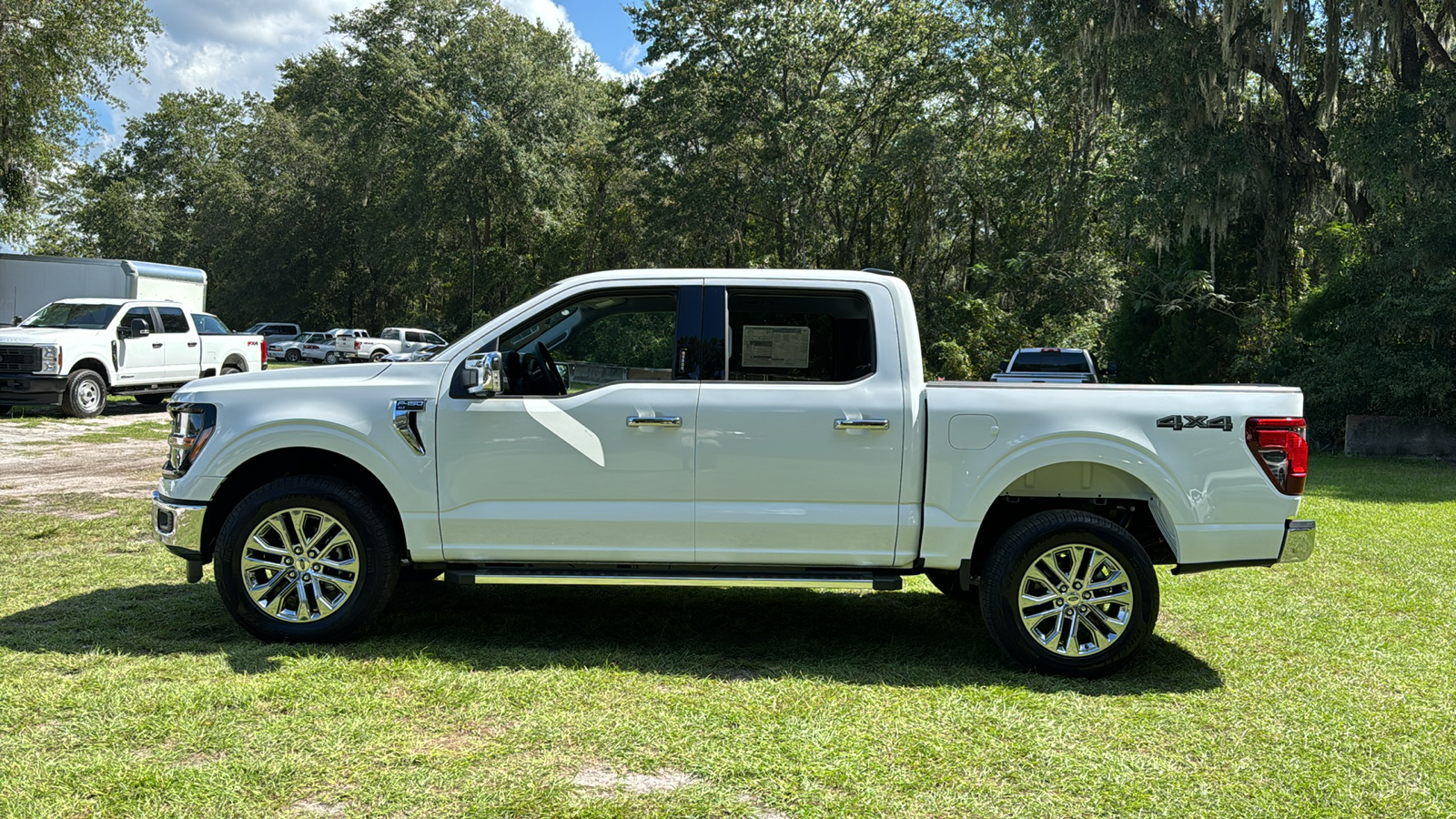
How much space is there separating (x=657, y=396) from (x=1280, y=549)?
305cm

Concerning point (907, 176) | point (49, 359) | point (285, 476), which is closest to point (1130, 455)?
point (285, 476)

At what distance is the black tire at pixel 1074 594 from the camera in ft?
16.6

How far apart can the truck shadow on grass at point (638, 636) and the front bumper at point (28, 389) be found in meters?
13.3

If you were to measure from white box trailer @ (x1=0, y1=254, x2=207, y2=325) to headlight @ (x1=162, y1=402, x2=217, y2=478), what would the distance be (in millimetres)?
19258

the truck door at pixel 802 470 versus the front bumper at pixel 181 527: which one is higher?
the truck door at pixel 802 470

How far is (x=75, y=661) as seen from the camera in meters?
4.96

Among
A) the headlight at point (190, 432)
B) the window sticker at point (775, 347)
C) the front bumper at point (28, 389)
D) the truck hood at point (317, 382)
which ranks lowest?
the front bumper at point (28, 389)

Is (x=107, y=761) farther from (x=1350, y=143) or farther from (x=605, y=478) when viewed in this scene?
(x=1350, y=143)

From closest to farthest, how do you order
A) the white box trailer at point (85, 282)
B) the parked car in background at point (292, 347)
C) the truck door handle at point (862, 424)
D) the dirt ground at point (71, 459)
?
the truck door handle at point (862, 424), the dirt ground at point (71, 459), the white box trailer at point (85, 282), the parked car in background at point (292, 347)

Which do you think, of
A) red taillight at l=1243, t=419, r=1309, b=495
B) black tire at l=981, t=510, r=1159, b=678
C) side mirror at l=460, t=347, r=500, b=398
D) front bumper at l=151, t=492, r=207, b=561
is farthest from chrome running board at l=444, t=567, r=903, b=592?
red taillight at l=1243, t=419, r=1309, b=495

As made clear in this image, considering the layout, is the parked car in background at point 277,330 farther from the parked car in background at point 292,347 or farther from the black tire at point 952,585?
the black tire at point 952,585

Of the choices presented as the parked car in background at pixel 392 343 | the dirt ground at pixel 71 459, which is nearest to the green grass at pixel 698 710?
the dirt ground at pixel 71 459

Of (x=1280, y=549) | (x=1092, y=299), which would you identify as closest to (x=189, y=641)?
(x=1280, y=549)

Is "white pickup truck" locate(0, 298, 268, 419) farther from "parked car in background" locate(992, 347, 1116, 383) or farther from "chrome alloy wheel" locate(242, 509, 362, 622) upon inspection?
"chrome alloy wheel" locate(242, 509, 362, 622)
